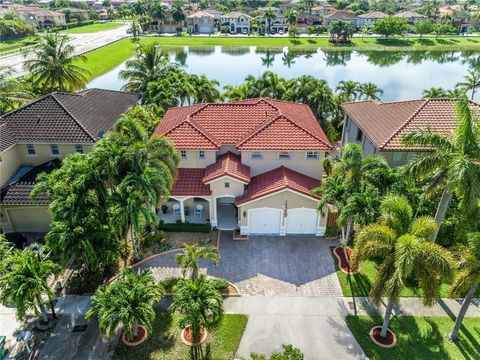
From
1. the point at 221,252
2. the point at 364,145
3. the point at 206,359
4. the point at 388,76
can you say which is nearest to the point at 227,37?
the point at 388,76

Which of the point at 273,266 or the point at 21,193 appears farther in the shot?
the point at 21,193

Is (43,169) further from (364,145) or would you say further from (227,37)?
(227,37)

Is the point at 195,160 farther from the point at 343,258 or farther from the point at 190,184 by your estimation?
the point at 343,258

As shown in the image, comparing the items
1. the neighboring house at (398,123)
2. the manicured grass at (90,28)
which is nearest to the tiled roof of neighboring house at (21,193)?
the neighboring house at (398,123)

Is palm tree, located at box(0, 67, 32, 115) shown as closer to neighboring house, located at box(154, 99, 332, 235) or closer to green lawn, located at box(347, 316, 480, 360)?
neighboring house, located at box(154, 99, 332, 235)

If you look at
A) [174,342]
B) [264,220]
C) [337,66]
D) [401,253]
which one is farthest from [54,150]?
[337,66]

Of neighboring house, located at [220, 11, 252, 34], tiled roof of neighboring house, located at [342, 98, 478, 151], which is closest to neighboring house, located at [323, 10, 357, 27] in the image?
neighboring house, located at [220, 11, 252, 34]
